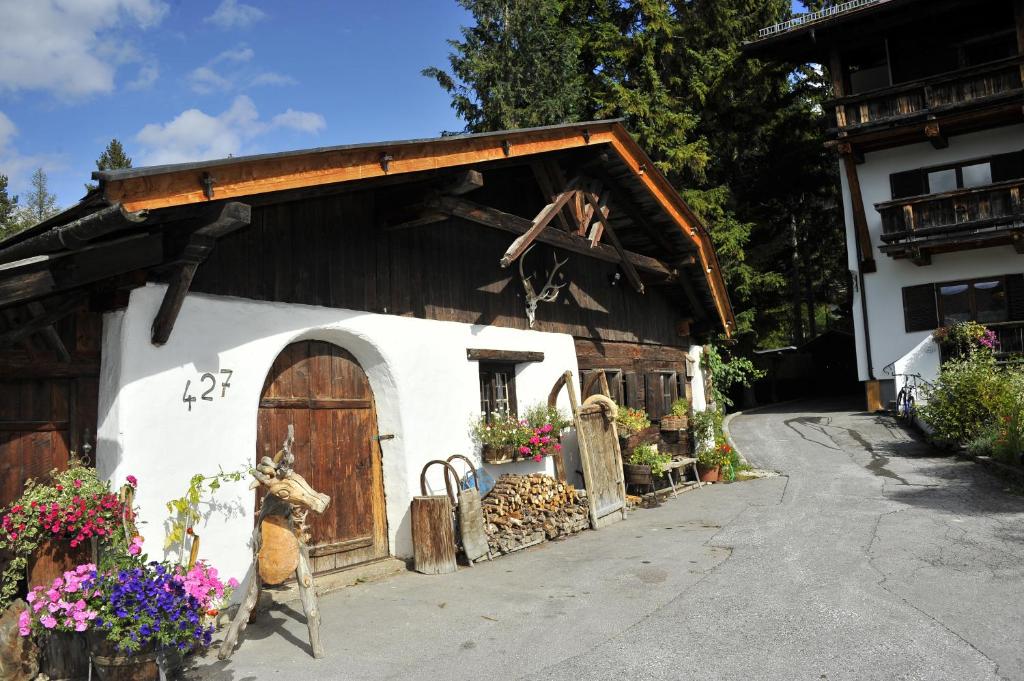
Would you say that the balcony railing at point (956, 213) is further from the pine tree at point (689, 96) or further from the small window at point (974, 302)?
the pine tree at point (689, 96)

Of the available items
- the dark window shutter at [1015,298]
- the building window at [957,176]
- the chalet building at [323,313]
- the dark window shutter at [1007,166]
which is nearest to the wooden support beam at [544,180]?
the chalet building at [323,313]

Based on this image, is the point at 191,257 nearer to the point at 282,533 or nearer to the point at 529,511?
the point at 282,533

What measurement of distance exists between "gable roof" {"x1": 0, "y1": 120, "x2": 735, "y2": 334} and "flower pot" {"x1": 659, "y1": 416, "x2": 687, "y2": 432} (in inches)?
172

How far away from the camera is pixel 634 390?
12.9m

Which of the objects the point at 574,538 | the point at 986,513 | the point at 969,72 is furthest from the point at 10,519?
the point at 969,72

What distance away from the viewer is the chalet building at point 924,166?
17562mm

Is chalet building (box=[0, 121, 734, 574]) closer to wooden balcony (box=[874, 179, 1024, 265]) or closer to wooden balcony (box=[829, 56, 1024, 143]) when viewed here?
wooden balcony (box=[874, 179, 1024, 265])

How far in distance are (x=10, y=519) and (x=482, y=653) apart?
10.7 ft

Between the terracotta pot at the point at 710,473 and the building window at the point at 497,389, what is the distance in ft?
17.5

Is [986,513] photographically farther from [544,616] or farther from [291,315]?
[291,315]

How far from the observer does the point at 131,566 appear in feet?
16.3

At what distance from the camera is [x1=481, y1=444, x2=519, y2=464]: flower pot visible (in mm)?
8891

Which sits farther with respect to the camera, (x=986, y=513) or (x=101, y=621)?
(x=986, y=513)

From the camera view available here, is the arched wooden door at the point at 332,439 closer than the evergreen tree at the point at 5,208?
Yes
